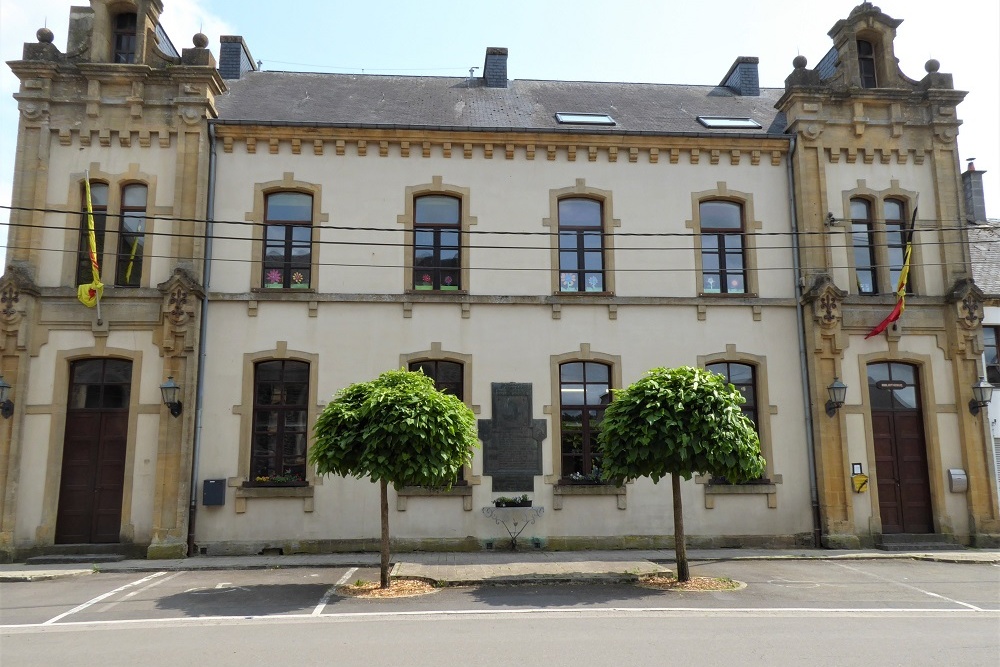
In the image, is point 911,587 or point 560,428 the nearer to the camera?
point 911,587

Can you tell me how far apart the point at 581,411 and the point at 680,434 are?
15.0 feet

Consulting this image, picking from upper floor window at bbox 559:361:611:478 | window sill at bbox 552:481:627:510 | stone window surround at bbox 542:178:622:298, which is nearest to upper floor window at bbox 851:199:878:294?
stone window surround at bbox 542:178:622:298

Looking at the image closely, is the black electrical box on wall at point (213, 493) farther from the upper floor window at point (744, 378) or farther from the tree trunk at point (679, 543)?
the upper floor window at point (744, 378)

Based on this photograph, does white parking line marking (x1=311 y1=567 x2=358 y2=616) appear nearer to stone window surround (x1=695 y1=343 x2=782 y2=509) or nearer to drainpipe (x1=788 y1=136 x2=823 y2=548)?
stone window surround (x1=695 y1=343 x2=782 y2=509)

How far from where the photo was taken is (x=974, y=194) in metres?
21.2

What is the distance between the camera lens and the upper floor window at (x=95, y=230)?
592 inches

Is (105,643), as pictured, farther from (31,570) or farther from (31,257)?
(31,257)

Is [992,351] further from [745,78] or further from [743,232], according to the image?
[745,78]

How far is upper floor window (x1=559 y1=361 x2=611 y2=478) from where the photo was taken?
15406mm

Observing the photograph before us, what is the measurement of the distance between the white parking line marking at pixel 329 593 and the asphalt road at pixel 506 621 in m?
0.03

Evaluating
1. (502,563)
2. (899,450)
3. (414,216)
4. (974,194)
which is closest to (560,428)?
(502,563)

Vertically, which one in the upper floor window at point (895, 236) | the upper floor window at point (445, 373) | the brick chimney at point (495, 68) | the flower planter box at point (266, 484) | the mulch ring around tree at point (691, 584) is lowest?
the mulch ring around tree at point (691, 584)

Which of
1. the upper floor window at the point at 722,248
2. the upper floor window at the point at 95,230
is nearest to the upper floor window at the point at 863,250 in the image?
the upper floor window at the point at 722,248

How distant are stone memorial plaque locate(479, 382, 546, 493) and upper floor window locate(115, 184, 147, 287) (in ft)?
24.8
